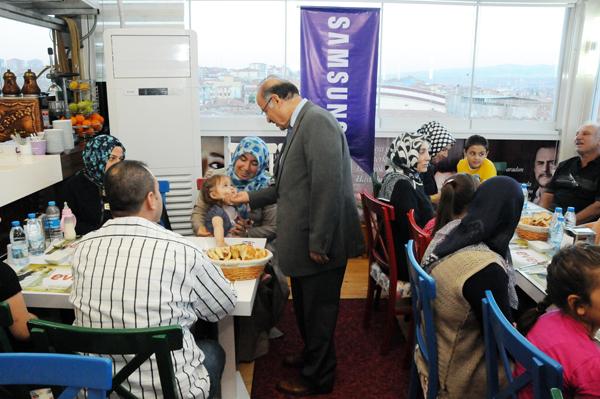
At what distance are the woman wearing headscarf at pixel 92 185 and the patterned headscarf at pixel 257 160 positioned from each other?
67 centimetres

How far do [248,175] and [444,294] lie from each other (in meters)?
1.61

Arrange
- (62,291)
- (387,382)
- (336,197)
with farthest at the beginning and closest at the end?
1. (387,382)
2. (336,197)
3. (62,291)

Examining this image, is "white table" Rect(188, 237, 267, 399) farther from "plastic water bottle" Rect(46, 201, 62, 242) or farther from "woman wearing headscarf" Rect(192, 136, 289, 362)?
"plastic water bottle" Rect(46, 201, 62, 242)

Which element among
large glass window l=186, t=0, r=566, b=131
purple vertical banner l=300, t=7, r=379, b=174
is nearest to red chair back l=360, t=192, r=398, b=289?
purple vertical banner l=300, t=7, r=379, b=174

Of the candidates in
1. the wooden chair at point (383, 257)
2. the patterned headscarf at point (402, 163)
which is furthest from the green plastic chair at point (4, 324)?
the patterned headscarf at point (402, 163)

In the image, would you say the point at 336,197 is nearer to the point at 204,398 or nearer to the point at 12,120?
the point at 204,398

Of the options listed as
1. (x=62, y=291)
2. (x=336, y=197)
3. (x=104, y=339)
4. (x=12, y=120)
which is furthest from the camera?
(x=12, y=120)

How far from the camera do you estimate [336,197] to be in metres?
2.05

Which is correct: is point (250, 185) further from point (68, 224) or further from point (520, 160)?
point (520, 160)

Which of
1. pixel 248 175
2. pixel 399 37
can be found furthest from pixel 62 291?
pixel 399 37

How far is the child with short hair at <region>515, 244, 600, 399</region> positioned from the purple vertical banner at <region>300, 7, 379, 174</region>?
10.4 ft

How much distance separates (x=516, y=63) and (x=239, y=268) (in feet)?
13.6

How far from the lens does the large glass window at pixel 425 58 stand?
464 centimetres

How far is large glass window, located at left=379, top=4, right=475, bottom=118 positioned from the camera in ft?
15.2
